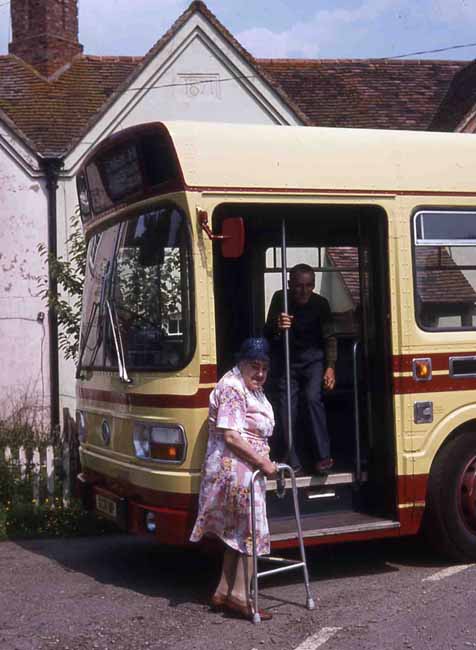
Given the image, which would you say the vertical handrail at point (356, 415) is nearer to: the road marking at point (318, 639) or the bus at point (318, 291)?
the bus at point (318, 291)

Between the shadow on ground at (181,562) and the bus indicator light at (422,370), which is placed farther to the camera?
the shadow on ground at (181,562)

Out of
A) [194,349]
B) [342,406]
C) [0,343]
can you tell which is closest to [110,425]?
[194,349]

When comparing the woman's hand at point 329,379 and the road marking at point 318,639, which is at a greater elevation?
the woman's hand at point 329,379

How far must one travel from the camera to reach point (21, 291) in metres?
18.9

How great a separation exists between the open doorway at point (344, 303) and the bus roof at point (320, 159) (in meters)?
0.19

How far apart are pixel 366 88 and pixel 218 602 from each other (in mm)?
18082

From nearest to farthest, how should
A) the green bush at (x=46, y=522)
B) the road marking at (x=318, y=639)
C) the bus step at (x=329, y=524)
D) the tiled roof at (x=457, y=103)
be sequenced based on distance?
the road marking at (x=318, y=639)
the bus step at (x=329, y=524)
the green bush at (x=46, y=522)
the tiled roof at (x=457, y=103)

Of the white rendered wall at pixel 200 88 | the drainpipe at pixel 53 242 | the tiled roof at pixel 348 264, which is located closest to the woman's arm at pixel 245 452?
the tiled roof at pixel 348 264

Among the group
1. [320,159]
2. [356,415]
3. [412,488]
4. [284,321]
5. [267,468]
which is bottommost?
[412,488]

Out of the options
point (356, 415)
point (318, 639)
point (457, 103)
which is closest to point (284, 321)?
point (356, 415)

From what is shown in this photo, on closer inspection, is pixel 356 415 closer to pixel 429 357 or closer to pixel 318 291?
pixel 429 357

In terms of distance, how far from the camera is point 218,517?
22.4 ft

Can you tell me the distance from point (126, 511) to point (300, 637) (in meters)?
1.81

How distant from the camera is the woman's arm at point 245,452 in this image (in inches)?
262
